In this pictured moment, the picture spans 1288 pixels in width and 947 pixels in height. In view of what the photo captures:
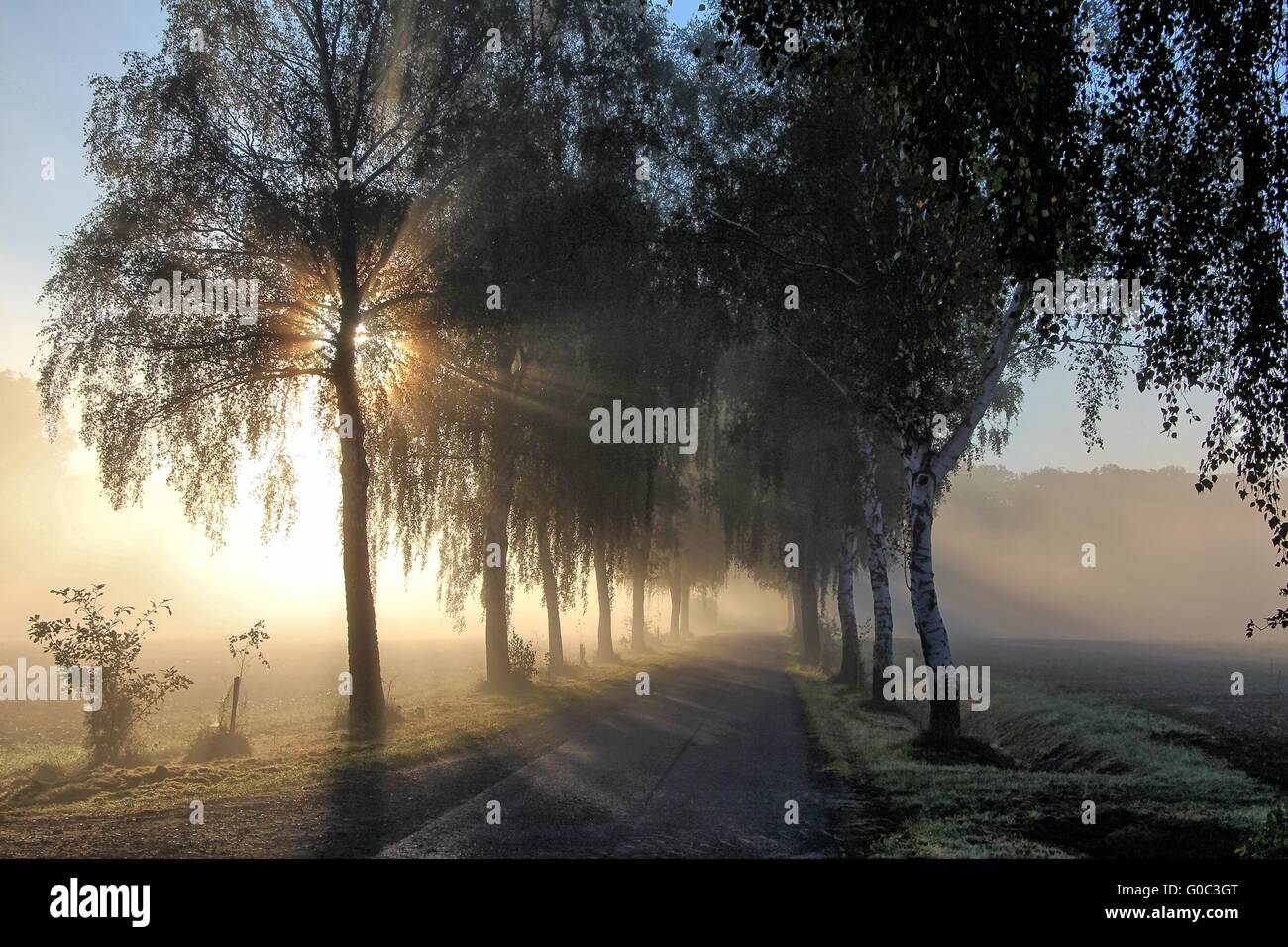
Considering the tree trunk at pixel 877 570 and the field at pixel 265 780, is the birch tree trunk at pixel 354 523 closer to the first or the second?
the field at pixel 265 780

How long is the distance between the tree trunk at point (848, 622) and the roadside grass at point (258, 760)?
12.0 m

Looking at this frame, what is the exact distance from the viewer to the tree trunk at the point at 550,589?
30.8m

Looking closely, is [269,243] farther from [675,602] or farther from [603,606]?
[675,602]

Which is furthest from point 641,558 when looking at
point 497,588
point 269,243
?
point 269,243

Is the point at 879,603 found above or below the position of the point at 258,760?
above

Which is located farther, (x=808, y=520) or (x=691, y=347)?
(x=808, y=520)

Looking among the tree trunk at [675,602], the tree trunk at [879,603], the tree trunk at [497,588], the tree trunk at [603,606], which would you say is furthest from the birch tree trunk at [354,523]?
the tree trunk at [675,602]

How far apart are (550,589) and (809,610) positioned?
20925mm

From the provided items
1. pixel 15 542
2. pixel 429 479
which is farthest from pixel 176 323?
pixel 15 542

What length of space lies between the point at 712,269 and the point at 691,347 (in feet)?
18.4

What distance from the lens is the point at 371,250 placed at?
792 inches

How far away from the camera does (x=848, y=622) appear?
34.7 metres
